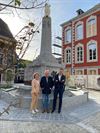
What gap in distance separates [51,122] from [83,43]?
74.3 ft

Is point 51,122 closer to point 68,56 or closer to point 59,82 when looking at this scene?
point 59,82

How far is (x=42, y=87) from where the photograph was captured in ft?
30.0

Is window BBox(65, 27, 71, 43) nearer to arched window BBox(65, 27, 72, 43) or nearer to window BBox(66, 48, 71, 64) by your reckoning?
arched window BBox(65, 27, 72, 43)

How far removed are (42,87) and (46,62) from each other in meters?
2.69

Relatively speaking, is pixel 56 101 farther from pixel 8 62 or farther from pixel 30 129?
pixel 8 62

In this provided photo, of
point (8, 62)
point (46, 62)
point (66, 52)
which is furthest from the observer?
point (66, 52)

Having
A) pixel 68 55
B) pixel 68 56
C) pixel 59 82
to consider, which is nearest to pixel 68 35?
pixel 68 55

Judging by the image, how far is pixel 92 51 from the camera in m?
27.7

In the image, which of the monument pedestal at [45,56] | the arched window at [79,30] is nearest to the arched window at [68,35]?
the arched window at [79,30]

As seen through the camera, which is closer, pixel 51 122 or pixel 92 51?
pixel 51 122

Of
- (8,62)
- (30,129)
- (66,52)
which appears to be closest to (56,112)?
(30,129)

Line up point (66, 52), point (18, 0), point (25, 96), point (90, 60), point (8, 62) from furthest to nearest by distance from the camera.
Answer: point (66, 52), point (90, 60), point (25, 96), point (8, 62), point (18, 0)

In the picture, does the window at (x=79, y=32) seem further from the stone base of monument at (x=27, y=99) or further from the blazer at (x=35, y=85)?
the blazer at (x=35, y=85)

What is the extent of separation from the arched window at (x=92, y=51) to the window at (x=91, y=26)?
1.19 m
